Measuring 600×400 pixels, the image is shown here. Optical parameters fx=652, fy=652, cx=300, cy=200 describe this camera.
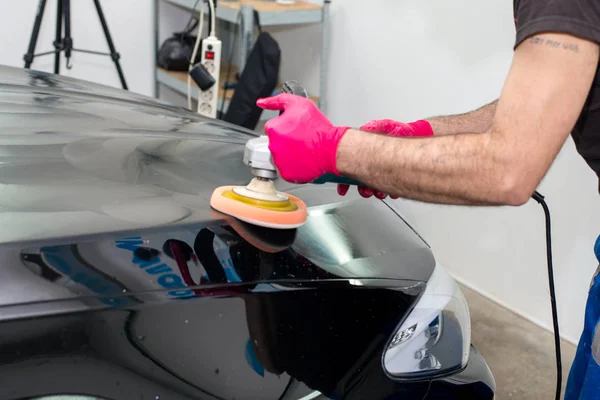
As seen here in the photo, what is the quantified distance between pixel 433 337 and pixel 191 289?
1.49ft

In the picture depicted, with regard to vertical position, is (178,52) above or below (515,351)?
above

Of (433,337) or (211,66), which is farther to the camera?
(211,66)

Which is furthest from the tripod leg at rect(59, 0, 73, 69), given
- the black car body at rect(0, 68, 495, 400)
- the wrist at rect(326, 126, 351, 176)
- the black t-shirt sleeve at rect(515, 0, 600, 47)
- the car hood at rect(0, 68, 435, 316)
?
the black t-shirt sleeve at rect(515, 0, 600, 47)

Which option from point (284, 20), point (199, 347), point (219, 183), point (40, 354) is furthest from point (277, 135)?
point (284, 20)

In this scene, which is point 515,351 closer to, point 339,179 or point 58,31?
point 339,179

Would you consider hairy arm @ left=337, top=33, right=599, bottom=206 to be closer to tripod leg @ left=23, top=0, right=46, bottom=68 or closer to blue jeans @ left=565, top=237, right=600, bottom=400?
blue jeans @ left=565, top=237, right=600, bottom=400

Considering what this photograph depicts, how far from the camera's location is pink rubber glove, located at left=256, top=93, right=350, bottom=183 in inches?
38.2

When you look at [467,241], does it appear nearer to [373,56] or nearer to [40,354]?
[373,56]

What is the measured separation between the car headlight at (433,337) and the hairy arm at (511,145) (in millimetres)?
200

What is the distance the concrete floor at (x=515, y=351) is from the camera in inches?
83.2

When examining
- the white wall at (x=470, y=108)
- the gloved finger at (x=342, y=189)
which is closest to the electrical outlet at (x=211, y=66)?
→ the white wall at (x=470, y=108)

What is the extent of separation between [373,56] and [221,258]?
86.4 inches

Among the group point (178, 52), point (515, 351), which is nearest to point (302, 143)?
point (515, 351)

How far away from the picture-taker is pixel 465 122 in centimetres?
143
